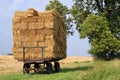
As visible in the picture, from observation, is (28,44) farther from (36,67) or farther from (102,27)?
(102,27)

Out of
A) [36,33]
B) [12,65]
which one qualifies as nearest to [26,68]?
[36,33]

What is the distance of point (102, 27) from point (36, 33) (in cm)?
1292

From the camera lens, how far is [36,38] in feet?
80.3

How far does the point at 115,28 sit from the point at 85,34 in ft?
12.4

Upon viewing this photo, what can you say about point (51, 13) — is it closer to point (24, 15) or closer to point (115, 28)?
point (24, 15)

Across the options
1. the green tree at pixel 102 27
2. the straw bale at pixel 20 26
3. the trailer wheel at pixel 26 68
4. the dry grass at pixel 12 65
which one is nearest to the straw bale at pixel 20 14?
the straw bale at pixel 20 26

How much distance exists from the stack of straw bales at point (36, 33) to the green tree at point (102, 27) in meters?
10.8

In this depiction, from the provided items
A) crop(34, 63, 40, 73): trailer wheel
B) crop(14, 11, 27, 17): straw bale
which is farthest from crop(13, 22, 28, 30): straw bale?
crop(34, 63, 40, 73): trailer wheel

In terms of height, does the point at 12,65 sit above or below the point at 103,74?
below

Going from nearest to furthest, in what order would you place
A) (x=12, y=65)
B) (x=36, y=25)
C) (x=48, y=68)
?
1. (x=48, y=68)
2. (x=36, y=25)
3. (x=12, y=65)

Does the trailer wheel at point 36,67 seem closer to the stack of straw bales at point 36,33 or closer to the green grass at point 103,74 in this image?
the stack of straw bales at point 36,33

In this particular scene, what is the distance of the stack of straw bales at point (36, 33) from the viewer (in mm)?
24188

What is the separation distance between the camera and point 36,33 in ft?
80.6

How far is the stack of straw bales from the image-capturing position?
24.2 meters
